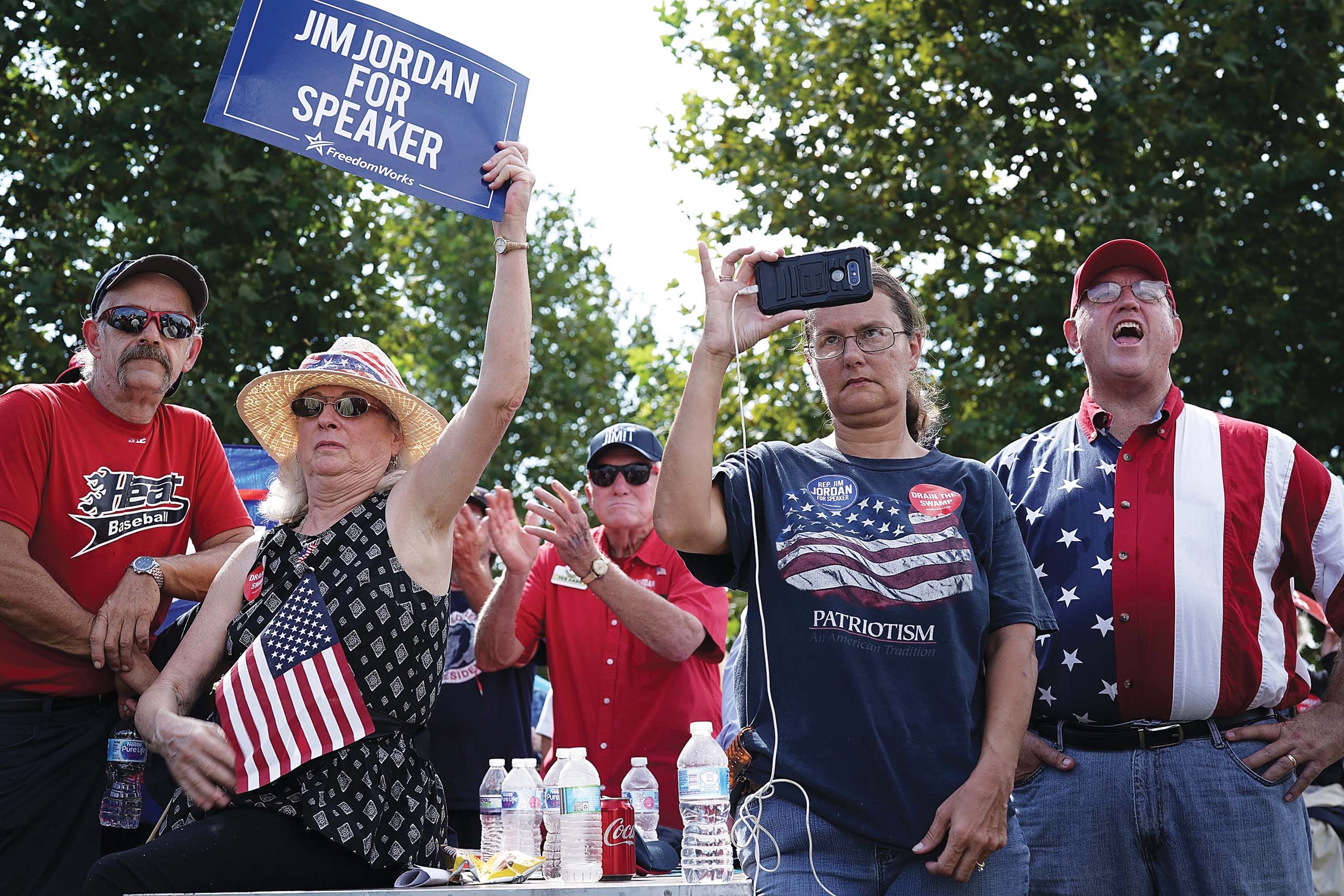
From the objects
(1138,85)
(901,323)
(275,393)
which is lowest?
(275,393)

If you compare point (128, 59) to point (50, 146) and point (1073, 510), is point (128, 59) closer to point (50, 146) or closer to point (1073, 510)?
point (50, 146)

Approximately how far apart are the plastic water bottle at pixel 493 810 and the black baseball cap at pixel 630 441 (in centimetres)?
198

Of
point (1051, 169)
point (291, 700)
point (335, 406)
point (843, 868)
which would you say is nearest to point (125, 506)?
point (335, 406)

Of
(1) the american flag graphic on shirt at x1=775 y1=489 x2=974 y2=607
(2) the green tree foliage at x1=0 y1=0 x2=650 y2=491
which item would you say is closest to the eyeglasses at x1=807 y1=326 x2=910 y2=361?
(1) the american flag graphic on shirt at x1=775 y1=489 x2=974 y2=607

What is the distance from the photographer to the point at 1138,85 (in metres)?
10.3

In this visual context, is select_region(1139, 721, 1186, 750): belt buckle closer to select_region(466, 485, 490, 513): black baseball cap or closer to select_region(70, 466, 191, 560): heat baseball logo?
select_region(466, 485, 490, 513): black baseball cap

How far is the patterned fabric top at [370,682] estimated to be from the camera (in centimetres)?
317

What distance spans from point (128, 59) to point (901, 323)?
837 centimetres

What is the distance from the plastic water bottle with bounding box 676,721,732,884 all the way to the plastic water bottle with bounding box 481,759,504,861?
589mm

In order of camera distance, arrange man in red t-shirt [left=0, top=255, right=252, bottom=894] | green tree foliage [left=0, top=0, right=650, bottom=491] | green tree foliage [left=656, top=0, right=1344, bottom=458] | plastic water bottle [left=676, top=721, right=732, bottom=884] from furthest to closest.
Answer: green tree foliage [left=656, top=0, right=1344, bottom=458] < green tree foliage [left=0, top=0, right=650, bottom=491] < man in red t-shirt [left=0, top=255, right=252, bottom=894] < plastic water bottle [left=676, top=721, right=732, bottom=884]

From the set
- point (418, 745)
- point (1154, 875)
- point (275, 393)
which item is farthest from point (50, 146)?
point (1154, 875)

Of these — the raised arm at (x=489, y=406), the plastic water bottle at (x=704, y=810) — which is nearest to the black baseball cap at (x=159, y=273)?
the raised arm at (x=489, y=406)

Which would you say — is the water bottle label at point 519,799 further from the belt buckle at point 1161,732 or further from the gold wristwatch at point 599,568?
the belt buckle at point 1161,732

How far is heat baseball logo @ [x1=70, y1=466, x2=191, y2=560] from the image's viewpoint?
4.07 meters
